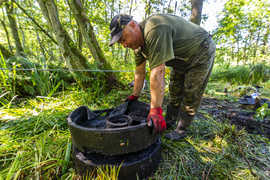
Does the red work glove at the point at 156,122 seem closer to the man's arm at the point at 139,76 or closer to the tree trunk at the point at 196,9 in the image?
the man's arm at the point at 139,76

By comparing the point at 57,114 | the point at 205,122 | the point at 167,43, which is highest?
the point at 167,43

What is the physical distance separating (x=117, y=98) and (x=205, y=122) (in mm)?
1849

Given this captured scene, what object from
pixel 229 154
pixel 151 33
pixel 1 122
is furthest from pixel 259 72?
pixel 1 122

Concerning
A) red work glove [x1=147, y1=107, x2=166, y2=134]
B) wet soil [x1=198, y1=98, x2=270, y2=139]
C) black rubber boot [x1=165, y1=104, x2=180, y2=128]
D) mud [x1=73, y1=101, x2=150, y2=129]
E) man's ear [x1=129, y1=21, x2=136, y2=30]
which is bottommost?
wet soil [x1=198, y1=98, x2=270, y2=139]

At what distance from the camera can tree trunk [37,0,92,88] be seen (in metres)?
2.51

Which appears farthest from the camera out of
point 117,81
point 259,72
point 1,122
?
point 259,72

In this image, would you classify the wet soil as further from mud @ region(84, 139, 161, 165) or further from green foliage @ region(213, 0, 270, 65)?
green foliage @ region(213, 0, 270, 65)

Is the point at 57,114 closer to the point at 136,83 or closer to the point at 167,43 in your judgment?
the point at 136,83

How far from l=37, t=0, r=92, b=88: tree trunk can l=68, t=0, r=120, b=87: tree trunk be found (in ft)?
1.25

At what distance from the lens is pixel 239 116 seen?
2.34 meters

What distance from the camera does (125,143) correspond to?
1020mm

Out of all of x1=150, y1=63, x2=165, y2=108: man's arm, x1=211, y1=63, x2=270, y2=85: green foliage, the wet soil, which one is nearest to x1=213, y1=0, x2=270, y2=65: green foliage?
x1=211, y1=63, x2=270, y2=85: green foliage

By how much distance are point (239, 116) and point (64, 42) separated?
4114mm

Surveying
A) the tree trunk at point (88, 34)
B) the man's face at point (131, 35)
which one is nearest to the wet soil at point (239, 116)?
the man's face at point (131, 35)
